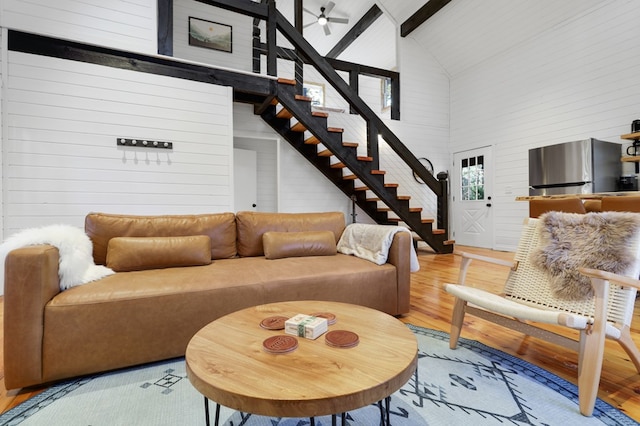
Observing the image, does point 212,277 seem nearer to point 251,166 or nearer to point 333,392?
point 333,392

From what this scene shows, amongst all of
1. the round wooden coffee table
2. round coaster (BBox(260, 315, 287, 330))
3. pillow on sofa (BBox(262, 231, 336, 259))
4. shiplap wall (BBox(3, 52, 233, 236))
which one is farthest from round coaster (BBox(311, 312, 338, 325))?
shiplap wall (BBox(3, 52, 233, 236))

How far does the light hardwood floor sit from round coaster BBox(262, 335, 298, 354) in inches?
52.4

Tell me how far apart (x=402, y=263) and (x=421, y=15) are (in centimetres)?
580

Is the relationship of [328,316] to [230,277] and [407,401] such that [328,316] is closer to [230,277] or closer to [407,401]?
[407,401]

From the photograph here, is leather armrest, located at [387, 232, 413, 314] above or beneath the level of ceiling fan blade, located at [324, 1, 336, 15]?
beneath

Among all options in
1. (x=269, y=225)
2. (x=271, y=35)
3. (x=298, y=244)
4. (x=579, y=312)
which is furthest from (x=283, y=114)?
(x=579, y=312)

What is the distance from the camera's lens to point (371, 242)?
252cm

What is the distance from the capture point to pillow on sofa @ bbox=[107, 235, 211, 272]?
2045 millimetres

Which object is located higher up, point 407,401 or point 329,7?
point 329,7

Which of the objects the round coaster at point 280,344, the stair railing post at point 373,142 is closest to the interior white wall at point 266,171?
the stair railing post at point 373,142

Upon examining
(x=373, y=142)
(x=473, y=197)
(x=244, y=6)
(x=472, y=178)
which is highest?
(x=244, y=6)

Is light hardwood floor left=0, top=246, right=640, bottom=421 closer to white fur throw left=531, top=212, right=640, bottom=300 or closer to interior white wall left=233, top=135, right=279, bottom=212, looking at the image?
white fur throw left=531, top=212, right=640, bottom=300

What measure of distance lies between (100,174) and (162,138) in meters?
0.77

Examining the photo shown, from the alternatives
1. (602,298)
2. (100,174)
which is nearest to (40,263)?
(100,174)
